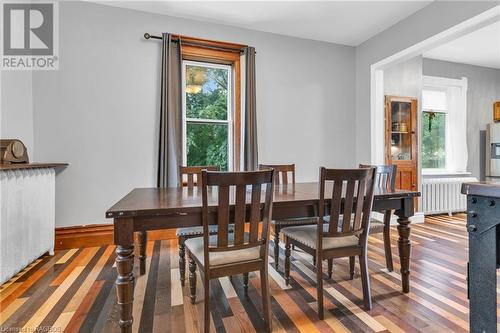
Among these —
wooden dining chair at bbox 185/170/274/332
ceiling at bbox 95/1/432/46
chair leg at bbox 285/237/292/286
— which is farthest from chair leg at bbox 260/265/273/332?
ceiling at bbox 95/1/432/46

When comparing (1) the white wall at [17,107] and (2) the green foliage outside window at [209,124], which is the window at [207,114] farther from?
(1) the white wall at [17,107]

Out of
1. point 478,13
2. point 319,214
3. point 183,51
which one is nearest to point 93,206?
point 183,51

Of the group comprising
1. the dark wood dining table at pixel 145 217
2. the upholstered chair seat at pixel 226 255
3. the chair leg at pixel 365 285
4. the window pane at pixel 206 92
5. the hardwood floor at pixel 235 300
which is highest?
the window pane at pixel 206 92

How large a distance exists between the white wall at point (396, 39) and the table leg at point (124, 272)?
11.5ft

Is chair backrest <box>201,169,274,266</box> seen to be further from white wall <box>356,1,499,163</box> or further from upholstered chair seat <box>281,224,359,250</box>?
white wall <box>356,1,499,163</box>

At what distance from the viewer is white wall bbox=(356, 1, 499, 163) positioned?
272 cm

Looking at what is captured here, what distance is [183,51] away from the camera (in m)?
3.34

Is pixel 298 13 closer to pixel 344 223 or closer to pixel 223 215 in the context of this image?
pixel 344 223

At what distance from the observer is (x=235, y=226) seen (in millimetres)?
1472

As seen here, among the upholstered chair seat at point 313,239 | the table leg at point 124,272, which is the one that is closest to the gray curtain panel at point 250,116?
the upholstered chair seat at point 313,239

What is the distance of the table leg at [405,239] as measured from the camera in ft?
6.40

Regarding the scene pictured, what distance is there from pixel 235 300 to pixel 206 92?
262 centimetres

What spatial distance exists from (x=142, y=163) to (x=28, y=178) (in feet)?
3.70

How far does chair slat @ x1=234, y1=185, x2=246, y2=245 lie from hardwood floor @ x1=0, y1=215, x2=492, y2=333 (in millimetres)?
574
